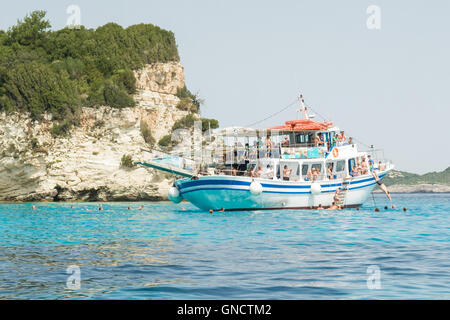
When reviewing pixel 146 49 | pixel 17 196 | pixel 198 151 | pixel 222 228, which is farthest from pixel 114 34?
pixel 222 228

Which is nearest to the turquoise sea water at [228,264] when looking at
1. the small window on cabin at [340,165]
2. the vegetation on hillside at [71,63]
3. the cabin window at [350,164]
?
the small window on cabin at [340,165]

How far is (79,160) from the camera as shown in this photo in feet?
207

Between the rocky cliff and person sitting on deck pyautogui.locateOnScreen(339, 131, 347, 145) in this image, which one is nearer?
person sitting on deck pyautogui.locateOnScreen(339, 131, 347, 145)

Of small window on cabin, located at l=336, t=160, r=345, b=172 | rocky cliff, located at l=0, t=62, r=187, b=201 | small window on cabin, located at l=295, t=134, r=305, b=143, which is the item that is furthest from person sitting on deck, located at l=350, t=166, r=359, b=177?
rocky cliff, located at l=0, t=62, r=187, b=201

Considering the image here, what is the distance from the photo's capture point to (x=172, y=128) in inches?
2862

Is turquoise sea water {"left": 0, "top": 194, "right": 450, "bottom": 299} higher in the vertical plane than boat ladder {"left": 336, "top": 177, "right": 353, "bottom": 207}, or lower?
lower

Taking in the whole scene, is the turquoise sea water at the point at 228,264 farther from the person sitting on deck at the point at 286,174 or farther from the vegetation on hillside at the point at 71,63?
the vegetation on hillside at the point at 71,63

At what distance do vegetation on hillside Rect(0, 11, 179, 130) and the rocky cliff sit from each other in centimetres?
178

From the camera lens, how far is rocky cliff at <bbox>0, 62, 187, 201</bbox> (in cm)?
6181

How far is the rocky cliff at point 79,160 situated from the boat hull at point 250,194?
25832 mm

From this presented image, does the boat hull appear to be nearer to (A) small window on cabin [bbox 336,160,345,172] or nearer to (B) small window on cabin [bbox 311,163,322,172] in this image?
(A) small window on cabin [bbox 336,160,345,172]

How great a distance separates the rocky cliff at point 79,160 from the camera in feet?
203

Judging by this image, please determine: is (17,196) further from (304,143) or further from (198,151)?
(304,143)
